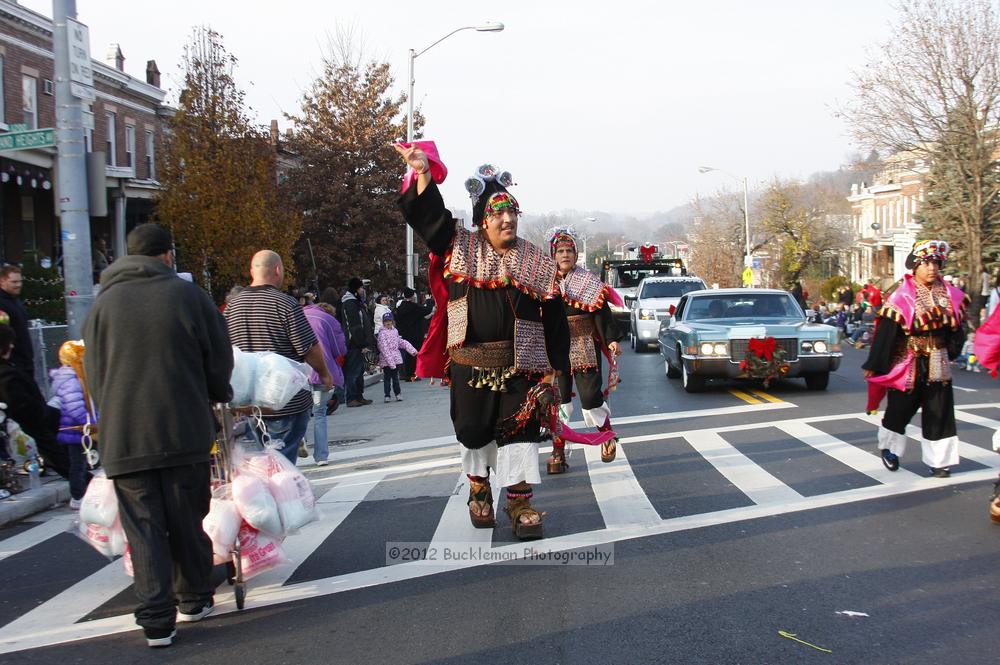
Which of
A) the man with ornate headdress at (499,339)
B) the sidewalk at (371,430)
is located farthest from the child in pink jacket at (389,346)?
the man with ornate headdress at (499,339)

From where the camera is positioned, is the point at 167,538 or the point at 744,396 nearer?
the point at 167,538

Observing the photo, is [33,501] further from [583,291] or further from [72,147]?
[583,291]

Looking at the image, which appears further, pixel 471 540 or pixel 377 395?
pixel 377 395

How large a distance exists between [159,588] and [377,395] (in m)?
13.0

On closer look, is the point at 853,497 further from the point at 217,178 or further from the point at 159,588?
the point at 217,178

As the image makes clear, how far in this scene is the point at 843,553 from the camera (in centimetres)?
556

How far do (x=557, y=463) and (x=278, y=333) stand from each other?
115 inches

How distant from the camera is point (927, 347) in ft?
24.4

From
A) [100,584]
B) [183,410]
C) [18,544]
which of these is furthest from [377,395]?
[183,410]

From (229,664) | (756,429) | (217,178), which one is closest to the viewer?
(229,664)

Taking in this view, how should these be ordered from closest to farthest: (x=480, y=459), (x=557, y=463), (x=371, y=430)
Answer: (x=480, y=459) → (x=557, y=463) → (x=371, y=430)

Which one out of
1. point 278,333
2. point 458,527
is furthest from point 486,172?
point 458,527

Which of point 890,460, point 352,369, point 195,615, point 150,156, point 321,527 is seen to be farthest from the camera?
point 150,156

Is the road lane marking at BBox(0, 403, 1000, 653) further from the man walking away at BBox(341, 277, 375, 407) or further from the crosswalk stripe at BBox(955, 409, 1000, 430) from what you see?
the man walking away at BBox(341, 277, 375, 407)
